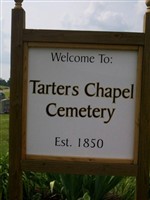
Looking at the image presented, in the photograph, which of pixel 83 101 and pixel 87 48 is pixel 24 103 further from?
pixel 87 48

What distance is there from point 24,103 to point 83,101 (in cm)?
44

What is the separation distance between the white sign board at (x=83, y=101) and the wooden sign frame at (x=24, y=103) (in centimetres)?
6

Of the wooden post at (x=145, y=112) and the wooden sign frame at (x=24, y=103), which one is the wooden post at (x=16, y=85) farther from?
the wooden post at (x=145, y=112)

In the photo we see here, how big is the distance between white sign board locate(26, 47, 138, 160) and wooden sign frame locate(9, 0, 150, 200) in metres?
0.06

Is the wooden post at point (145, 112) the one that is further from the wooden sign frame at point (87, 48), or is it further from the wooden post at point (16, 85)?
the wooden post at point (16, 85)

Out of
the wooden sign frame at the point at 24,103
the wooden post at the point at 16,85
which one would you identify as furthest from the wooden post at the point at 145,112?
the wooden post at the point at 16,85

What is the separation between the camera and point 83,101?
3037 millimetres

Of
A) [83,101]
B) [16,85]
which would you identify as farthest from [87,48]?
[16,85]

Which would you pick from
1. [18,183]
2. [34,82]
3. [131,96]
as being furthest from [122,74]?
[18,183]

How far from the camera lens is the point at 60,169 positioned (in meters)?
3.07

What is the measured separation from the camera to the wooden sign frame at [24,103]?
9.85ft

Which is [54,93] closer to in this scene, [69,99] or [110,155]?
[69,99]

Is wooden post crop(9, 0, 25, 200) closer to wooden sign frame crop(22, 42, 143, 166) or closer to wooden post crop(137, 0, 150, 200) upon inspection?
wooden sign frame crop(22, 42, 143, 166)

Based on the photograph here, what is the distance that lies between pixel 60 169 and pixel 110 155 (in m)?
0.39
